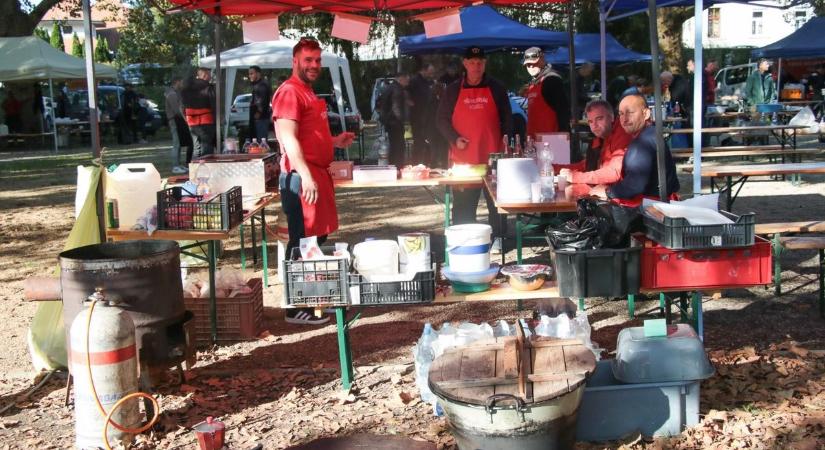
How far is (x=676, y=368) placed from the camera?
405 cm

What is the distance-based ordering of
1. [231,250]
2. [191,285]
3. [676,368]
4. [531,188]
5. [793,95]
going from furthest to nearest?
[793,95] < [231,250] < [191,285] < [531,188] < [676,368]

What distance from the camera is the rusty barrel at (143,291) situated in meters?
4.39

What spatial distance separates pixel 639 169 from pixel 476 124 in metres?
2.39

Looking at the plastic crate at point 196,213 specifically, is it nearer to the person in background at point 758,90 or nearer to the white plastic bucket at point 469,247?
the white plastic bucket at point 469,247

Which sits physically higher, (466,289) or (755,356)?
(466,289)

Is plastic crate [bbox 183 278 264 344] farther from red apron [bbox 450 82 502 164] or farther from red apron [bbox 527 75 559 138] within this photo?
red apron [bbox 527 75 559 138]

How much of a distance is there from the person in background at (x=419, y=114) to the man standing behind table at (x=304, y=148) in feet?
25.6

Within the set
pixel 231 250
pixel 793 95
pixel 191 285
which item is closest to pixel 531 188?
pixel 191 285

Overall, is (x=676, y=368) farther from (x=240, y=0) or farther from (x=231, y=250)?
(x=231, y=250)

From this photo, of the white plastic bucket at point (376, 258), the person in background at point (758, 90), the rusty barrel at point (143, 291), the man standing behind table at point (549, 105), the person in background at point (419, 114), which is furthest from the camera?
the person in background at point (758, 90)

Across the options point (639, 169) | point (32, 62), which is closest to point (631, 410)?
point (639, 169)

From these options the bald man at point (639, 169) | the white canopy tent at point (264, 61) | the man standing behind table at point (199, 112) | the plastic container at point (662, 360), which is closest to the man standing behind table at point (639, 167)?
the bald man at point (639, 169)

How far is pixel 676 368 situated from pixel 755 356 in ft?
4.29

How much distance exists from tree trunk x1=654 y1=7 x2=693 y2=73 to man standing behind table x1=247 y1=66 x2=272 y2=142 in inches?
434
